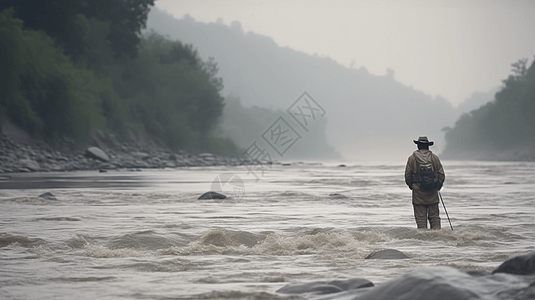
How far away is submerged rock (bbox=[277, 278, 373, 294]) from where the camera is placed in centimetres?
545

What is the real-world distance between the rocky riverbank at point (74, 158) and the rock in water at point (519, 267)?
32.6m

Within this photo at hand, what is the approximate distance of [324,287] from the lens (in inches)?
217

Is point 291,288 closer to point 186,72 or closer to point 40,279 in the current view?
point 40,279

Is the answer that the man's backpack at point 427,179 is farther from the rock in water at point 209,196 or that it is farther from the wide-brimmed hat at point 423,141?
the rock in water at point 209,196

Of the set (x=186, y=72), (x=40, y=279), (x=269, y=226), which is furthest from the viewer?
(x=186, y=72)

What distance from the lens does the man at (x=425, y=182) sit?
10289 millimetres

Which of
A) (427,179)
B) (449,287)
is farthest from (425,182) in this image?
(449,287)

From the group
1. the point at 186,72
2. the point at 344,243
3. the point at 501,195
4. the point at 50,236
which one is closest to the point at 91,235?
the point at 50,236

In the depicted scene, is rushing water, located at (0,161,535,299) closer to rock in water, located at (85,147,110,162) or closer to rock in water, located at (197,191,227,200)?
rock in water, located at (197,191,227,200)

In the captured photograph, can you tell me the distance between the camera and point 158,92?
74062 mm

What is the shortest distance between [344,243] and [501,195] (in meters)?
11.3

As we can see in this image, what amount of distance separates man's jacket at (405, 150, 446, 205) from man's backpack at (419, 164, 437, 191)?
0.29 feet

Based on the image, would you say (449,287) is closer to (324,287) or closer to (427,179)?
(324,287)

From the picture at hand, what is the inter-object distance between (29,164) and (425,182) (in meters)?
30.2
